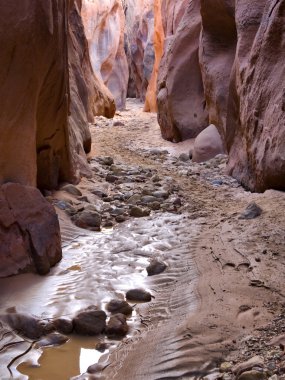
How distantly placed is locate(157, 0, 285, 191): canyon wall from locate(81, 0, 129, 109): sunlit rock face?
10766 mm

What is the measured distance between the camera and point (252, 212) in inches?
166

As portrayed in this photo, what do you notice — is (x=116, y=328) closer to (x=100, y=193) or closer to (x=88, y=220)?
(x=88, y=220)

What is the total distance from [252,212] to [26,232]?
1885 mm

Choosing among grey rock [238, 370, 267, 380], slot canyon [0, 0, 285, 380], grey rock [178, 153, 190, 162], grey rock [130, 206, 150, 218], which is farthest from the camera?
grey rock [178, 153, 190, 162]

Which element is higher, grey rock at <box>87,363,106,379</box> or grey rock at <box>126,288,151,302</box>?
grey rock at <box>87,363,106,379</box>

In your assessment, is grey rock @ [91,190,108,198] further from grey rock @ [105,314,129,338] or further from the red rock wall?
grey rock @ [105,314,129,338]

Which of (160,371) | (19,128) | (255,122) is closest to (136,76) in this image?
(255,122)

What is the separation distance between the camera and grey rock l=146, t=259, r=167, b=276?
3197 mm

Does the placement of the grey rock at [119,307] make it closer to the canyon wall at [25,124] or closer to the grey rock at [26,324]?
the grey rock at [26,324]

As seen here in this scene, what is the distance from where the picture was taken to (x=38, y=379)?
81.0 inches

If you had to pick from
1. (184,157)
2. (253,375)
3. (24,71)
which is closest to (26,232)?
(24,71)

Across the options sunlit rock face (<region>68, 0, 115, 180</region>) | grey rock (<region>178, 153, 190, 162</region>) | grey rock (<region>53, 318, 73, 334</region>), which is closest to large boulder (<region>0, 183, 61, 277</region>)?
grey rock (<region>53, 318, 73, 334</region>)

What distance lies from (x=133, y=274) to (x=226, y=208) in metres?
1.86

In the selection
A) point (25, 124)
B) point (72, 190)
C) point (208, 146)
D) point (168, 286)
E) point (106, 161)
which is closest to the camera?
point (168, 286)
